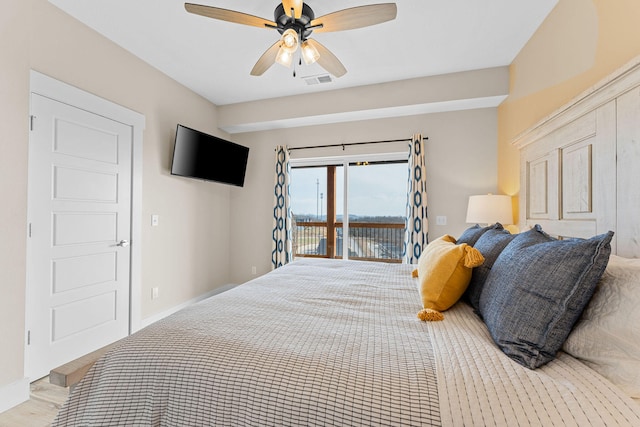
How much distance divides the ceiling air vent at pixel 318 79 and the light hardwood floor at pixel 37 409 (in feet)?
11.0

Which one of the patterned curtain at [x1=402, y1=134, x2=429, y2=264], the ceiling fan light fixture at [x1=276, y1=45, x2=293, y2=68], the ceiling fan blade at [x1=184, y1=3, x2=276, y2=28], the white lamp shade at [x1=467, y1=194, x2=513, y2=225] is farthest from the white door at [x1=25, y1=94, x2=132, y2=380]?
the white lamp shade at [x1=467, y1=194, x2=513, y2=225]

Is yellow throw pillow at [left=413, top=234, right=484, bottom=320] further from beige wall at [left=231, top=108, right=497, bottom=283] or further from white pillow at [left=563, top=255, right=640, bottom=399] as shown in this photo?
beige wall at [left=231, top=108, right=497, bottom=283]

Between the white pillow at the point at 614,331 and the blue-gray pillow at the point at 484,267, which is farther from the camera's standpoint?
the blue-gray pillow at the point at 484,267

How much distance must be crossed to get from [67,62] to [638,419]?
11.4 feet

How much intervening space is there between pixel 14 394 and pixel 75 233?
1.09 meters

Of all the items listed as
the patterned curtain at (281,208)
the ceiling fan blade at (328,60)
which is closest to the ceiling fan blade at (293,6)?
the ceiling fan blade at (328,60)

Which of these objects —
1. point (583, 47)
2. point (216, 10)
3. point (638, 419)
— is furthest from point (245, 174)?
point (638, 419)

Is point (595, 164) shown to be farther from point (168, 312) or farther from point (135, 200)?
point (168, 312)

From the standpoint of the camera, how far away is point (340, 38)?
7.95 ft

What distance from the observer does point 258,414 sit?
0.78 metres

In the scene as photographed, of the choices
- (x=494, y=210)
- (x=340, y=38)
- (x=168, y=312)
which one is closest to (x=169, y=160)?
(x=168, y=312)

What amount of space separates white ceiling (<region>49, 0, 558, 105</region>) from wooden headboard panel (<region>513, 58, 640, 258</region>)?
932mm

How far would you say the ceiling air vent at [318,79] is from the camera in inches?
120

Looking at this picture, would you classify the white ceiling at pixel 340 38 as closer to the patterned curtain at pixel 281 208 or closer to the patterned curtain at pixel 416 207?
the patterned curtain at pixel 416 207
